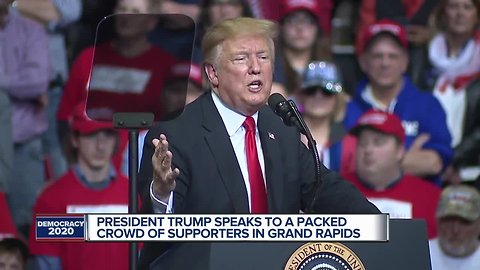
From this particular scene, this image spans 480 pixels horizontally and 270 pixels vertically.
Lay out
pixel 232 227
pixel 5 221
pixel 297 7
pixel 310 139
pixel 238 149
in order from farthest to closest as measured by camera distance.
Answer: pixel 297 7, pixel 5 221, pixel 238 149, pixel 310 139, pixel 232 227

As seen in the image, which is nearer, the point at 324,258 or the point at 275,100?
the point at 324,258

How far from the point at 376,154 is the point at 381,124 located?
0.56 ft

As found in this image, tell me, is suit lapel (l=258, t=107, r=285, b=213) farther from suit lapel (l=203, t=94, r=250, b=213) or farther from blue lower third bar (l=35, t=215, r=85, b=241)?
blue lower third bar (l=35, t=215, r=85, b=241)

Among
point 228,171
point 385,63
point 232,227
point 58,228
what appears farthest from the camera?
point 385,63

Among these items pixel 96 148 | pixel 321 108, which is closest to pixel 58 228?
pixel 96 148

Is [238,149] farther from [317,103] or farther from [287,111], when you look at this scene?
[317,103]

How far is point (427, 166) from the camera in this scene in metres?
7.51

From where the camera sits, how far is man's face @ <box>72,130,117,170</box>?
7125 millimetres

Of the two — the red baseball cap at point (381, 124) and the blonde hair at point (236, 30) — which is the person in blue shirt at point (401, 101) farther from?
the blonde hair at point (236, 30)

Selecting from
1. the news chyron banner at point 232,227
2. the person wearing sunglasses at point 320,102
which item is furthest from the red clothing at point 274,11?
the news chyron banner at point 232,227

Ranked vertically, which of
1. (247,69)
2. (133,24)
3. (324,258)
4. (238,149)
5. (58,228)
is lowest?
(324,258)

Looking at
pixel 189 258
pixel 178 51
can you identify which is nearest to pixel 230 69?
pixel 178 51

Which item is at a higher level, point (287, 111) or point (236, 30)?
point (236, 30)

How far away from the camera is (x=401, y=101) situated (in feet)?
25.2
